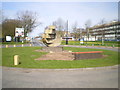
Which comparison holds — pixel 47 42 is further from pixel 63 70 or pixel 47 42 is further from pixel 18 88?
pixel 18 88

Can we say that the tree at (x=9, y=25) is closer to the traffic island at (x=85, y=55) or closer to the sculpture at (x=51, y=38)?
the sculpture at (x=51, y=38)

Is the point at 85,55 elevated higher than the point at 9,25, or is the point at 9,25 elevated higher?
the point at 9,25

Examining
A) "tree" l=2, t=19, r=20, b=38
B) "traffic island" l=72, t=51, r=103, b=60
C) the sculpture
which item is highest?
"tree" l=2, t=19, r=20, b=38

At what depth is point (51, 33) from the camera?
68.5 feet

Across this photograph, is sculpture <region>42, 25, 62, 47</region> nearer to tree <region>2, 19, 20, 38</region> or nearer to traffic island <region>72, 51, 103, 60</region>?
traffic island <region>72, 51, 103, 60</region>

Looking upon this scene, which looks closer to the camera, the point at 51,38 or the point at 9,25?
the point at 51,38

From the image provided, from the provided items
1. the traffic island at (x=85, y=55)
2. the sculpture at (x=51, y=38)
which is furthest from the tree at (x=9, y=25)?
the traffic island at (x=85, y=55)

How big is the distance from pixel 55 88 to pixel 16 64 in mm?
5550

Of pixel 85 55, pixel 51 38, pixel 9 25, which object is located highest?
pixel 9 25

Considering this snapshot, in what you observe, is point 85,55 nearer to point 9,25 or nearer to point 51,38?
point 51,38

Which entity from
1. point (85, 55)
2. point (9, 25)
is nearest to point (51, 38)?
point (85, 55)

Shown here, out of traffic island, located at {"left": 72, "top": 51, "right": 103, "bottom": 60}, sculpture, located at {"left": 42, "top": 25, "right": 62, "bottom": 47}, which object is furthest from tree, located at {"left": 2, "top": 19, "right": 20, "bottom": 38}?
traffic island, located at {"left": 72, "top": 51, "right": 103, "bottom": 60}

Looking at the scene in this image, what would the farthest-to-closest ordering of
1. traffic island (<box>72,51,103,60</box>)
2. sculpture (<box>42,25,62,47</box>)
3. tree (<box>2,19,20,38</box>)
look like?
1. tree (<box>2,19,20,38</box>)
2. sculpture (<box>42,25,62,47</box>)
3. traffic island (<box>72,51,103,60</box>)

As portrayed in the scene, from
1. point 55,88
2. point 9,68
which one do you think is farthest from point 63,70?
point 9,68
